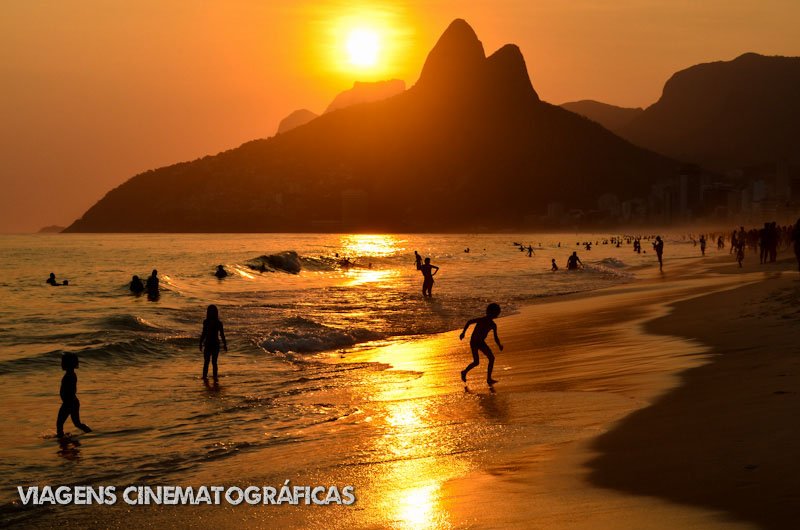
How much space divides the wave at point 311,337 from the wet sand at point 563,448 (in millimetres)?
4984

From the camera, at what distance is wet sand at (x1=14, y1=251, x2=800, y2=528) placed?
6.72m

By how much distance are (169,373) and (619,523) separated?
12804 millimetres

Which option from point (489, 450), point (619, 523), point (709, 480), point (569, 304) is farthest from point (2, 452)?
point (569, 304)

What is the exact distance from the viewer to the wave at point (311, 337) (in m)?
20.6

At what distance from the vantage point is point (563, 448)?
28.9 ft

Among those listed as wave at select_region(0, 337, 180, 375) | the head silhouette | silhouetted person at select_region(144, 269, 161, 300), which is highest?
the head silhouette

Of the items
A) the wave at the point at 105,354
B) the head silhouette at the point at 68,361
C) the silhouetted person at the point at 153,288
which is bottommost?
the wave at the point at 105,354

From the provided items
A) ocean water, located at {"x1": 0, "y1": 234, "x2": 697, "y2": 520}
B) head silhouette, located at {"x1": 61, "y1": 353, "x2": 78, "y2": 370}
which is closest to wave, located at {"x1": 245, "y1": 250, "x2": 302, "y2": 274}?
ocean water, located at {"x1": 0, "y1": 234, "x2": 697, "y2": 520}

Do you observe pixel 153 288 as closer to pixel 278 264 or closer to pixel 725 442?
pixel 278 264

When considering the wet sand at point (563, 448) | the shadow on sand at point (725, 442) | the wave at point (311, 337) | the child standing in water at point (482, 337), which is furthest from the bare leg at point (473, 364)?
the wave at point (311, 337)

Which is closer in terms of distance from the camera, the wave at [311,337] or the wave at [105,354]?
the wave at [105,354]

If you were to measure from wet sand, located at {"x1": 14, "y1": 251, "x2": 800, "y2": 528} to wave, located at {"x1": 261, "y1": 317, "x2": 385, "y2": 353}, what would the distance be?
498 cm

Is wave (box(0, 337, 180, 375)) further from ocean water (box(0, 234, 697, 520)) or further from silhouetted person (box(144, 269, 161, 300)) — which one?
silhouetted person (box(144, 269, 161, 300))

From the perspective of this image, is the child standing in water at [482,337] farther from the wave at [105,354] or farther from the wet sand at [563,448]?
the wave at [105,354]
